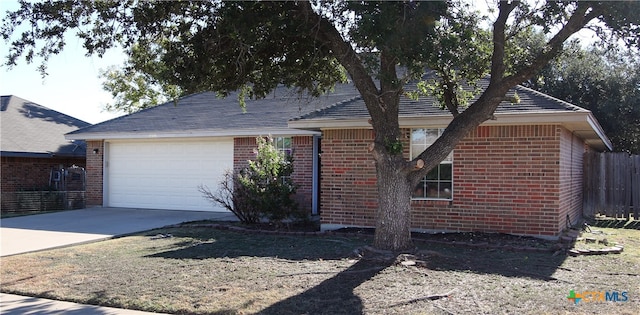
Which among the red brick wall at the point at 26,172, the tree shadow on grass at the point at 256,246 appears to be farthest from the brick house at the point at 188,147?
the tree shadow on grass at the point at 256,246

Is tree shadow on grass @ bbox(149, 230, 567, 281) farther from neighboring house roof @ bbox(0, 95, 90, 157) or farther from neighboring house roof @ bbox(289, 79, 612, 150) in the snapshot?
neighboring house roof @ bbox(0, 95, 90, 157)

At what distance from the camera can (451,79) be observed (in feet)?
31.3

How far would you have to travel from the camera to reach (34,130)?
22.3m

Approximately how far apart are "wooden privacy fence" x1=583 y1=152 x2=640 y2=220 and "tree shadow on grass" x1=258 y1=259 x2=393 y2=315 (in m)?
11.0

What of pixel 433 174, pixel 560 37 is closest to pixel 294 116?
pixel 433 174

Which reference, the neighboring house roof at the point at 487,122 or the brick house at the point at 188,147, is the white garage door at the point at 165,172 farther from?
the neighboring house roof at the point at 487,122

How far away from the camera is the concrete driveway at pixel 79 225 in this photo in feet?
37.9

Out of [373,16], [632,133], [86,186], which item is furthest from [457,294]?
[632,133]

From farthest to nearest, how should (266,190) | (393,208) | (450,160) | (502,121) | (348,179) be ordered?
1. (266,190)
2. (348,179)
3. (450,160)
4. (502,121)
5. (393,208)

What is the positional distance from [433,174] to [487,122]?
162cm

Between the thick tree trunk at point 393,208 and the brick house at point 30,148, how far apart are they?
589 inches

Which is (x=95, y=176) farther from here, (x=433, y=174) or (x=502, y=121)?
(x=502, y=121)

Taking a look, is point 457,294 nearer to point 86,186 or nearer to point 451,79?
point 451,79

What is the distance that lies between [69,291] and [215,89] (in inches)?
173
